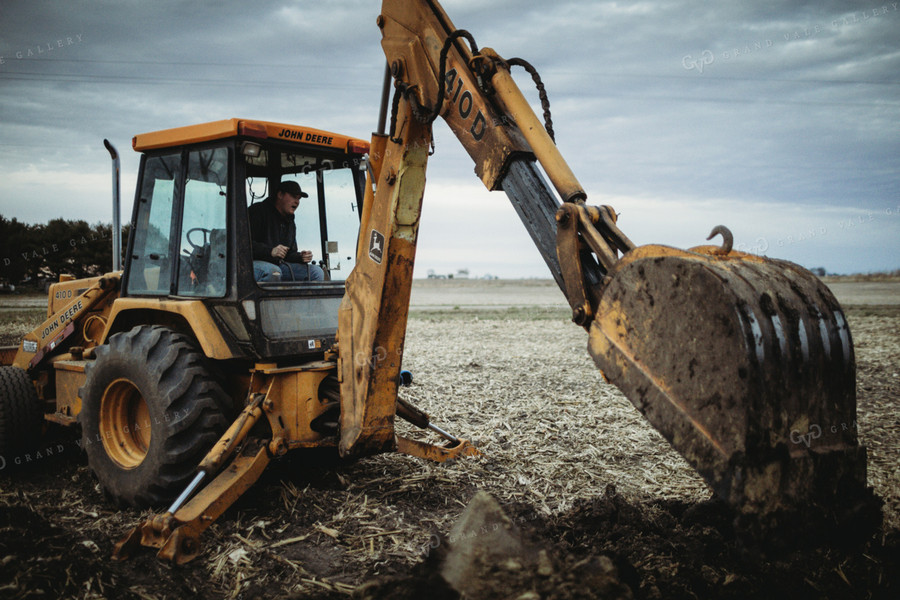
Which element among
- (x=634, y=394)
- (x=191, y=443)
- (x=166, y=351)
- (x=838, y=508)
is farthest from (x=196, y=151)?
(x=838, y=508)

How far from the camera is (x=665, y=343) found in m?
2.25

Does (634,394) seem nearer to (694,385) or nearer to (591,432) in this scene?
(694,385)

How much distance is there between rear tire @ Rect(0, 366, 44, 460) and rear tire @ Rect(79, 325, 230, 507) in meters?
1.42

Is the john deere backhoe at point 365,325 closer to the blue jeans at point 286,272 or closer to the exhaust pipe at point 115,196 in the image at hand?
the blue jeans at point 286,272

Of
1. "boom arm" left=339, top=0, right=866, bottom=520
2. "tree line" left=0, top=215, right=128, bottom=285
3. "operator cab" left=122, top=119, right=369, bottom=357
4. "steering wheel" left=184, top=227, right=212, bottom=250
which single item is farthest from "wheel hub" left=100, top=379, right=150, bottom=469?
"tree line" left=0, top=215, right=128, bottom=285

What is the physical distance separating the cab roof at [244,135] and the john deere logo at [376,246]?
114cm

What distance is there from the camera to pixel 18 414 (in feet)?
17.0

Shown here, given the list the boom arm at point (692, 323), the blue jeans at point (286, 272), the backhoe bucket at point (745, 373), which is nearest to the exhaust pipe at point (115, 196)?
the blue jeans at point (286, 272)

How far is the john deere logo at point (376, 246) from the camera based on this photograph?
11.8 feet

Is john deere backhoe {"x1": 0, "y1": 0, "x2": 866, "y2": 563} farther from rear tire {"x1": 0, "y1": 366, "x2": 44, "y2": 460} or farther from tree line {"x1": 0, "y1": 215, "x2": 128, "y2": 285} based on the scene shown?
tree line {"x1": 0, "y1": 215, "x2": 128, "y2": 285}

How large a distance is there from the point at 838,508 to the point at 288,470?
144 inches

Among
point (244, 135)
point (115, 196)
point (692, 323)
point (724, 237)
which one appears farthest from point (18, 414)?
point (724, 237)

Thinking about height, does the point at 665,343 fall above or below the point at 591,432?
above

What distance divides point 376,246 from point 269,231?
116 centimetres
